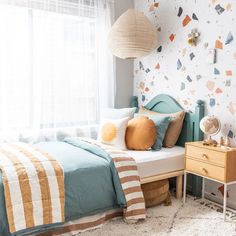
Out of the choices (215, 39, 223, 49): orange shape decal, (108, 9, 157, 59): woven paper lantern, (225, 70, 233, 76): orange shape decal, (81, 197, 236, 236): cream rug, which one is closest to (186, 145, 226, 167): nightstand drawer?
(81, 197, 236, 236): cream rug

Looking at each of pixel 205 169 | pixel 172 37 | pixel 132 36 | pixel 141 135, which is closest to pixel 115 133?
pixel 141 135

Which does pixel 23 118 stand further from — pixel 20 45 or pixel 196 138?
pixel 196 138

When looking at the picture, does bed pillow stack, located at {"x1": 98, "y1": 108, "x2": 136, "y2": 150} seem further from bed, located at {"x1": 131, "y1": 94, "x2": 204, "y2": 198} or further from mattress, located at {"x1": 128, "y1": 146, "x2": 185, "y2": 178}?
bed, located at {"x1": 131, "y1": 94, "x2": 204, "y2": 198}

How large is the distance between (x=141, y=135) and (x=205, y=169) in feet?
2.26

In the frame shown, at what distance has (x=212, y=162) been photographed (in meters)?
2.56

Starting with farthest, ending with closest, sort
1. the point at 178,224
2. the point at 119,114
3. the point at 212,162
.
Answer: the point at 119,114 → the point at 212,162 → the point at 178,224

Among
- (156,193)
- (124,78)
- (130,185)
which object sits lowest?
(156,193)

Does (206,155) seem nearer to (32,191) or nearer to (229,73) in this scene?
(229,73)

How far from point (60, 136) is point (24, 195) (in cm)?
149

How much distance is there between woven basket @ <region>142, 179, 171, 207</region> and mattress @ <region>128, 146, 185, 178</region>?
0.34 ft

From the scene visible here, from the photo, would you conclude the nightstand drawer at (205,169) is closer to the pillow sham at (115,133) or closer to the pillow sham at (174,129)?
the pillow sham at (174,129)

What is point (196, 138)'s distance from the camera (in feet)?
10.1

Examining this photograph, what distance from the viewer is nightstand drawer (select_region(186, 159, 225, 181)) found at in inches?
98.4

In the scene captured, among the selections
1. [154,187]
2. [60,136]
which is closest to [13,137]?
[60,136]
